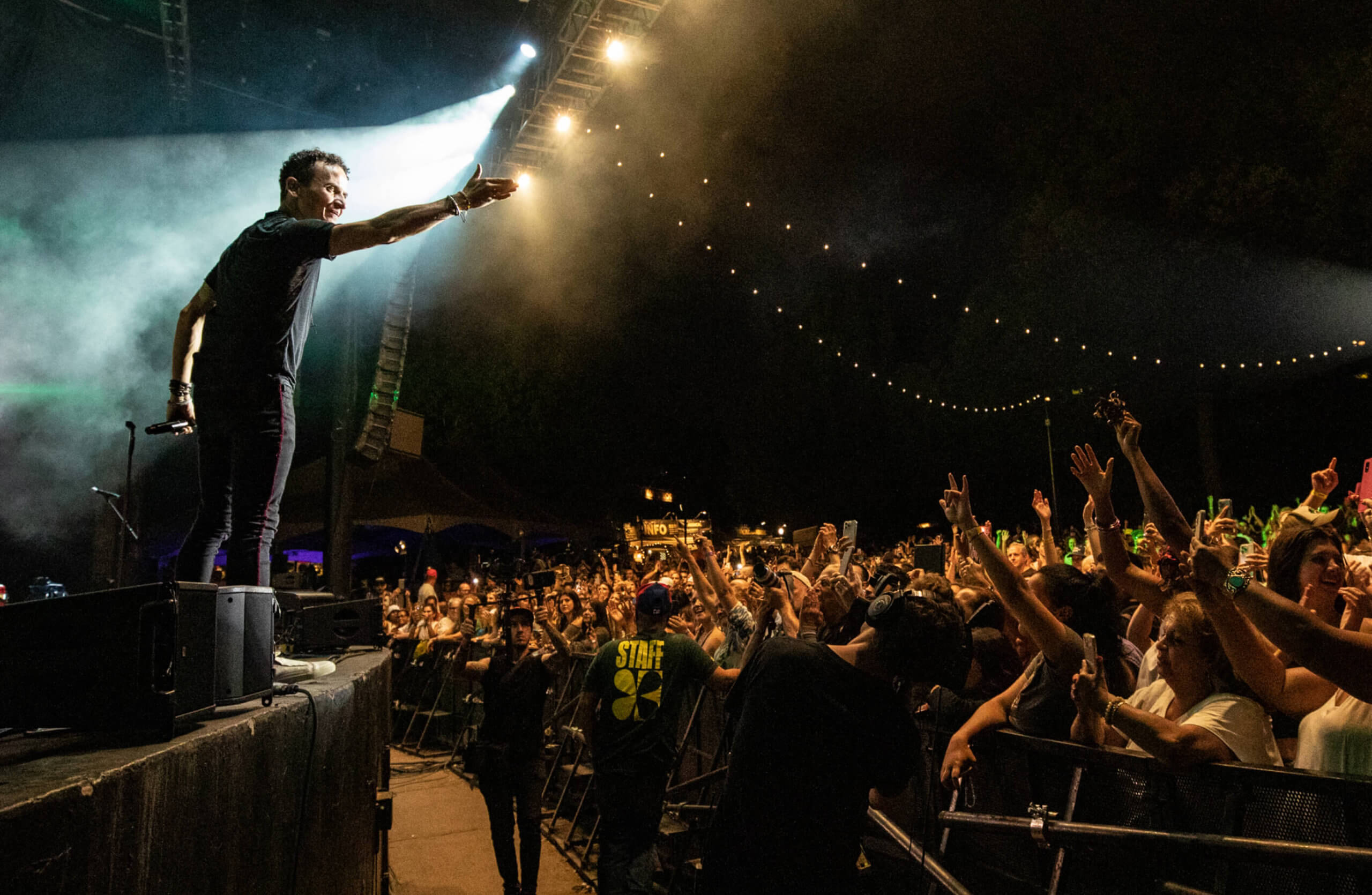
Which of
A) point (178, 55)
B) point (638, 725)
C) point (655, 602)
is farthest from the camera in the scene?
point (178, 55)

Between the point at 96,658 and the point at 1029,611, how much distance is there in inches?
119

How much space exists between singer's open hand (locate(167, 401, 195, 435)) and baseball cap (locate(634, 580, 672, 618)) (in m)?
2.69

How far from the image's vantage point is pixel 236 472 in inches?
116

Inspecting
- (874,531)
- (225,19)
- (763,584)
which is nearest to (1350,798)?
(763,584)

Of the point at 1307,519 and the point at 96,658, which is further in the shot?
Result: the point at 1307,519

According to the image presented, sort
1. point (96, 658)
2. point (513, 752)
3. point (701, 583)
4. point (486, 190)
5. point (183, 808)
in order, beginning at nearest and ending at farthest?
point (183, 808)
point (96, 658)
point (486, 190)
point (513, 752)
point (701, 583)

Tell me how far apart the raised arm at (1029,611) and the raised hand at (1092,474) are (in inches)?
42.7

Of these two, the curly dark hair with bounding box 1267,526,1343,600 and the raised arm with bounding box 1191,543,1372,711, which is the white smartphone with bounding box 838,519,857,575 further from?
the raised arm with bounding box 1191,543,1372,711

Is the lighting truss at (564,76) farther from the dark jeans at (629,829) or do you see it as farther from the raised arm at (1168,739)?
the raised arm at (1168,739)

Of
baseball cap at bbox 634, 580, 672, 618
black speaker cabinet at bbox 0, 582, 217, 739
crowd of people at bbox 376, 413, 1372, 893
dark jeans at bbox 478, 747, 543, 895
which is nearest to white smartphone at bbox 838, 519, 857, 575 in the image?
crowd of people at bbox 376, 413, 1372, 893

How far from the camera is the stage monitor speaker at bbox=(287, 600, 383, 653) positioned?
12.7ft

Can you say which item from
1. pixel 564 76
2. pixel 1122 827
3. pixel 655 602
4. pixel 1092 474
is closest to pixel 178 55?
pixel 564 76

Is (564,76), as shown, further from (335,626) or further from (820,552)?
(335,626)

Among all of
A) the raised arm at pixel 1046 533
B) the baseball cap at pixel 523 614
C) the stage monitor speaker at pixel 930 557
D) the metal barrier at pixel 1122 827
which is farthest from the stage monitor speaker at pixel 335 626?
A: the raised arm at pixel 1046 533
